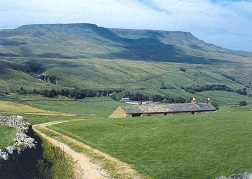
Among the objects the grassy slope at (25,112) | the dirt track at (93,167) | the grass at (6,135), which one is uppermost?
the grass at (6,135)

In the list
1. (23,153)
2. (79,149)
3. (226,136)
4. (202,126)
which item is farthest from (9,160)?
(202,126)

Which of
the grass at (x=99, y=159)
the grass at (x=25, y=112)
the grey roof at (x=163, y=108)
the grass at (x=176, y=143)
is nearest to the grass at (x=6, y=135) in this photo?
the grass at (x=99, y=159)

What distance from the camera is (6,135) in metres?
38.8

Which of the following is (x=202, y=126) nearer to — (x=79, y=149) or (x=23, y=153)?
(x=79, y=149)

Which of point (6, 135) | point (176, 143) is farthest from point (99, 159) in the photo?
point (6, 135)

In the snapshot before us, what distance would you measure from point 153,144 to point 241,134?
38.4ft

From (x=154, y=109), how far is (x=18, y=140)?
47.8m

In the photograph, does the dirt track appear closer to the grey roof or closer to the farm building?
the farm building

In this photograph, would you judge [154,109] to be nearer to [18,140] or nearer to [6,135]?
[6,135]

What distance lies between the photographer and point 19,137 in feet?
118

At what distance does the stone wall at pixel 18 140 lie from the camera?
2951 centimetres

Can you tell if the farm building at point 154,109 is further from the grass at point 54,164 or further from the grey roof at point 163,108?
the grass at point 54,164

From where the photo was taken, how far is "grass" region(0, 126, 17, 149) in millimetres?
33516

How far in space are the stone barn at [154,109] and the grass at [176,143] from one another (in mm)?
18296
